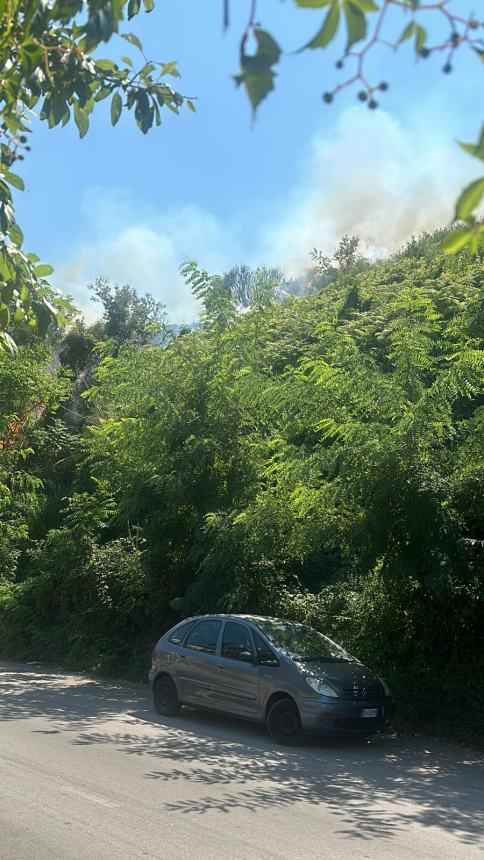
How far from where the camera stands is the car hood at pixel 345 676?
1112cm

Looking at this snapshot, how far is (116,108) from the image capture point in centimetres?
569

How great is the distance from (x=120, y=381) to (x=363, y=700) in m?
9.85

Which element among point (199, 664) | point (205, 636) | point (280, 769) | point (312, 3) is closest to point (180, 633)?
point (205, 636)

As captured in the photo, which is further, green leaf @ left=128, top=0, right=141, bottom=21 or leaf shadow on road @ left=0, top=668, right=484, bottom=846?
leaf shadow on road @ left=0, top=668, right=484, bottom=846

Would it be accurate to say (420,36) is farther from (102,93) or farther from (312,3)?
(102,93)

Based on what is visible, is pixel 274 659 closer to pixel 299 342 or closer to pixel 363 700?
pixel 363 700

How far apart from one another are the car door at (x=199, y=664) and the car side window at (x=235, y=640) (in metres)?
0.19

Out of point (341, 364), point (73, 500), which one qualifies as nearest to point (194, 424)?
point (341, 364)

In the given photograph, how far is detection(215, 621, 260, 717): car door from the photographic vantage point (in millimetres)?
Result: 11633

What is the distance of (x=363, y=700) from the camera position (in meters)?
11.1

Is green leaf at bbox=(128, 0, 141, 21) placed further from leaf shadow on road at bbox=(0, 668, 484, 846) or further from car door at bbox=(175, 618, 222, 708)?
car door at bbox=(175, 618, 222, 708)

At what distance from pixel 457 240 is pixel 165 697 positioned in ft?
38.1

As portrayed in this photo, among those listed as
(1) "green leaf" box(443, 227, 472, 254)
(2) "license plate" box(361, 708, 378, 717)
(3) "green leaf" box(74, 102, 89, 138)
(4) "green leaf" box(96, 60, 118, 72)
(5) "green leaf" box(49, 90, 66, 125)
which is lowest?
(2) "license plate" box(361, 708, 378, 717)

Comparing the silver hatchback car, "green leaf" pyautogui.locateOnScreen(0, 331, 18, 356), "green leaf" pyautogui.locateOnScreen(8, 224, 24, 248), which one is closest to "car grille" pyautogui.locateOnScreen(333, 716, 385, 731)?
the silver hatchback car
